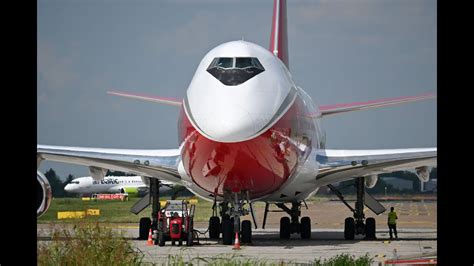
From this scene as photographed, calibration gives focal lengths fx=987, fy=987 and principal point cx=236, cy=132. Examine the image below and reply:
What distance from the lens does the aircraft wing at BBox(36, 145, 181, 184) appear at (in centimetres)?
2569

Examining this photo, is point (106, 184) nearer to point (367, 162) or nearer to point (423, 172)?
point (423, 172)

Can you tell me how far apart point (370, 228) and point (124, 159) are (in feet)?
24.8

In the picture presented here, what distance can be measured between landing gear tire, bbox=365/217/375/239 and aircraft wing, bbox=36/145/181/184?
5.74 meters

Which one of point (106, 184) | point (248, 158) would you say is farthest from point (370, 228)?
point (106, 184)

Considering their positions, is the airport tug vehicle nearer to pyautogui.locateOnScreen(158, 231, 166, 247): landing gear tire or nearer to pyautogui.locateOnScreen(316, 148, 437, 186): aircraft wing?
pyautogui.locateOnScreen(158, 231, 166, 247): landing gear tire

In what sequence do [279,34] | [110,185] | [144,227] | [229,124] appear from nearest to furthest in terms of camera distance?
[229,124]
[144,227]
[279,34]
[110,185]

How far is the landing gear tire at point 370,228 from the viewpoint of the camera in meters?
28.5

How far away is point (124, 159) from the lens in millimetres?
26078

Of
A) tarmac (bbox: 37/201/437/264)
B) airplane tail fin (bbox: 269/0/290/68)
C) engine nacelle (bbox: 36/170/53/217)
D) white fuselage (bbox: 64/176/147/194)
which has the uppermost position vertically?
airplane tail fin (bbox: 269/0/290/68)

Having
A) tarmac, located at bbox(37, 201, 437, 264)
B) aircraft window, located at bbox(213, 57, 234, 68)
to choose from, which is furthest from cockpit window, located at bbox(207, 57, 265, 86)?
tarmac, located at bbox(37, 201, 437, 264)

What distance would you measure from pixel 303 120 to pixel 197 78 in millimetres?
3574

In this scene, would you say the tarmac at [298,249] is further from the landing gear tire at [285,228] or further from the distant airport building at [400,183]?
the distant airport building at [400,183]

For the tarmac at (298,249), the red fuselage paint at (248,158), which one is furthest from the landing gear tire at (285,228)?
the red fuselage paint at (248,158)
